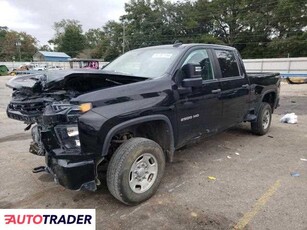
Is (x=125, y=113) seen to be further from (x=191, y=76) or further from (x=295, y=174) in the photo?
(x=295, y=174)

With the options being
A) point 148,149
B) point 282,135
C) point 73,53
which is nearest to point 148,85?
point 148,149

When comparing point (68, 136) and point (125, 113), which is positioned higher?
point (125, 113)

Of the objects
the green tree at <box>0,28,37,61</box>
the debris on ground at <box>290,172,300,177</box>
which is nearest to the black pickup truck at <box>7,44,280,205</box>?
the debris on ground at <box>290,172,300,177</box>

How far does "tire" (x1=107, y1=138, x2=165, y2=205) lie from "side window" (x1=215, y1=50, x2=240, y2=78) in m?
2.20

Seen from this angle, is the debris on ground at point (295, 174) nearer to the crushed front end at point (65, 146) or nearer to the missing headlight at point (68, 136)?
the crushed front end at point (65, 146)

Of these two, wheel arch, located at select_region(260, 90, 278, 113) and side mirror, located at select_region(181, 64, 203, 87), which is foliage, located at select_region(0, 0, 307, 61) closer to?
wheel arch, located at select_region(260, 90, 278, 113)

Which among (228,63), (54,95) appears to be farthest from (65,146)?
(228,63)

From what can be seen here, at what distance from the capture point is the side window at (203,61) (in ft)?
14.7

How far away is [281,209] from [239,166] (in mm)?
1403

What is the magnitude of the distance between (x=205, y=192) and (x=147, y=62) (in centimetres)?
207

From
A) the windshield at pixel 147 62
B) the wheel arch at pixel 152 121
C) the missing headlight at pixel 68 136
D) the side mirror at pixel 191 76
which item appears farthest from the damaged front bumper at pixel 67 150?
the side mirror at pixel 191 76

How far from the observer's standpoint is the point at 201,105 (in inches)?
174

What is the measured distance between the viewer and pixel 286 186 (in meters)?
4.09

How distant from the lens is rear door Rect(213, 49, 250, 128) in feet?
16.5
